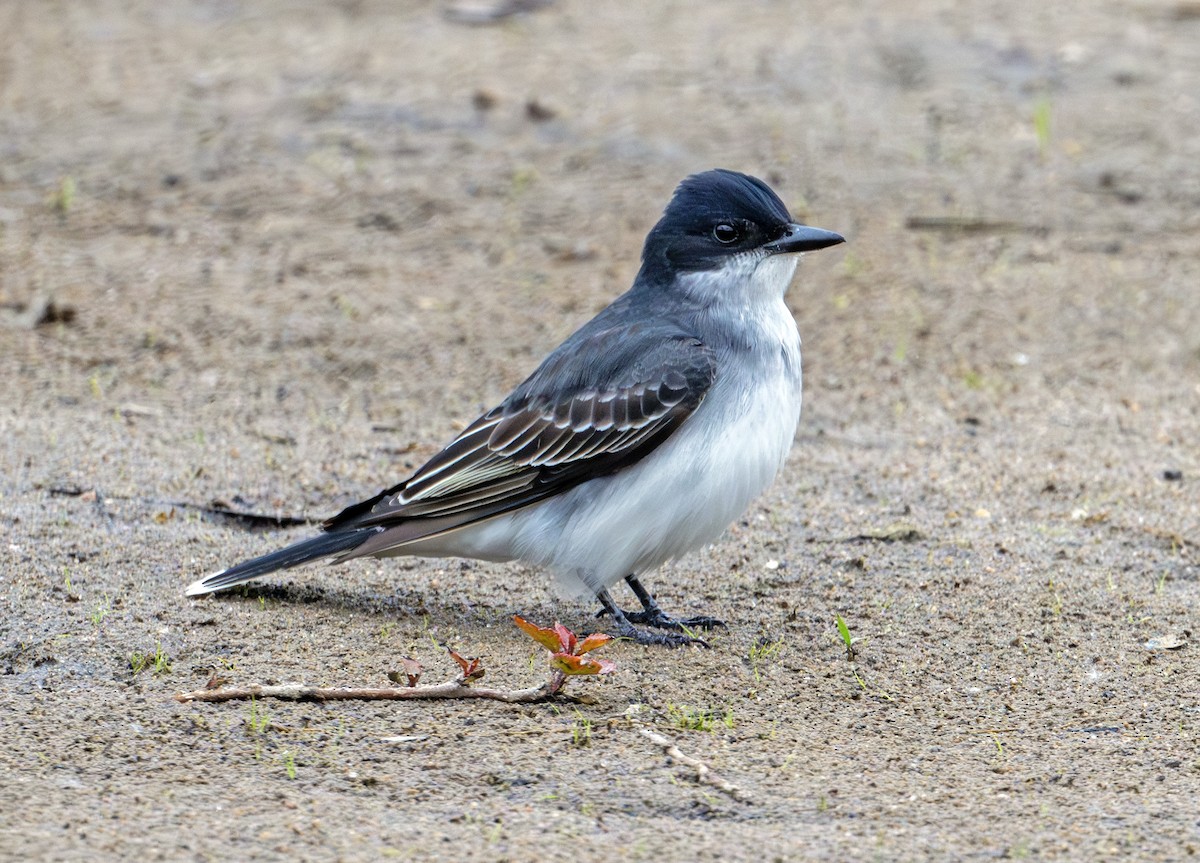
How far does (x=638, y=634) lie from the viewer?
20.0ft

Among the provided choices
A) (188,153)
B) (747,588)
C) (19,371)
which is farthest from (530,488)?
(188,153)

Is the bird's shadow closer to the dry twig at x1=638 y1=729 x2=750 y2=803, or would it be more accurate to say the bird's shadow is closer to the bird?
the bird

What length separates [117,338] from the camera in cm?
920

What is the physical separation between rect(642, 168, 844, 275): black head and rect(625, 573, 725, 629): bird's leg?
129cm

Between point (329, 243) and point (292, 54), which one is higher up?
point (292, 54)

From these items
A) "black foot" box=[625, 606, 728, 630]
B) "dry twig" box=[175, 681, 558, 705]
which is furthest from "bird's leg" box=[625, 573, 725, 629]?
"dry twig" box=[175, 681, 558, 705]

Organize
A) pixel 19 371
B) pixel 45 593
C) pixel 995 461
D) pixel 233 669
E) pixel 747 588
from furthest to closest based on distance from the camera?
pixel 19 371
pixel 995 461
pixel 747 588
pixel 45 593
pixel 233 669

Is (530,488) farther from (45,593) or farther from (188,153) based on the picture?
(188,153)

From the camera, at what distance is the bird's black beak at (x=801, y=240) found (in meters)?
6.32

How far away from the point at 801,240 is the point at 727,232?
302mm

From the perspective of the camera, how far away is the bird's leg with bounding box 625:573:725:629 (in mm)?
6164

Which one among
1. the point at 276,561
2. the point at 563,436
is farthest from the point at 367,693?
the point at 563,436

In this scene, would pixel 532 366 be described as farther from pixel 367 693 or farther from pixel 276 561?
pixel 367 693

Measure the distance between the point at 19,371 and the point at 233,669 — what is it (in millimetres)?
4006
